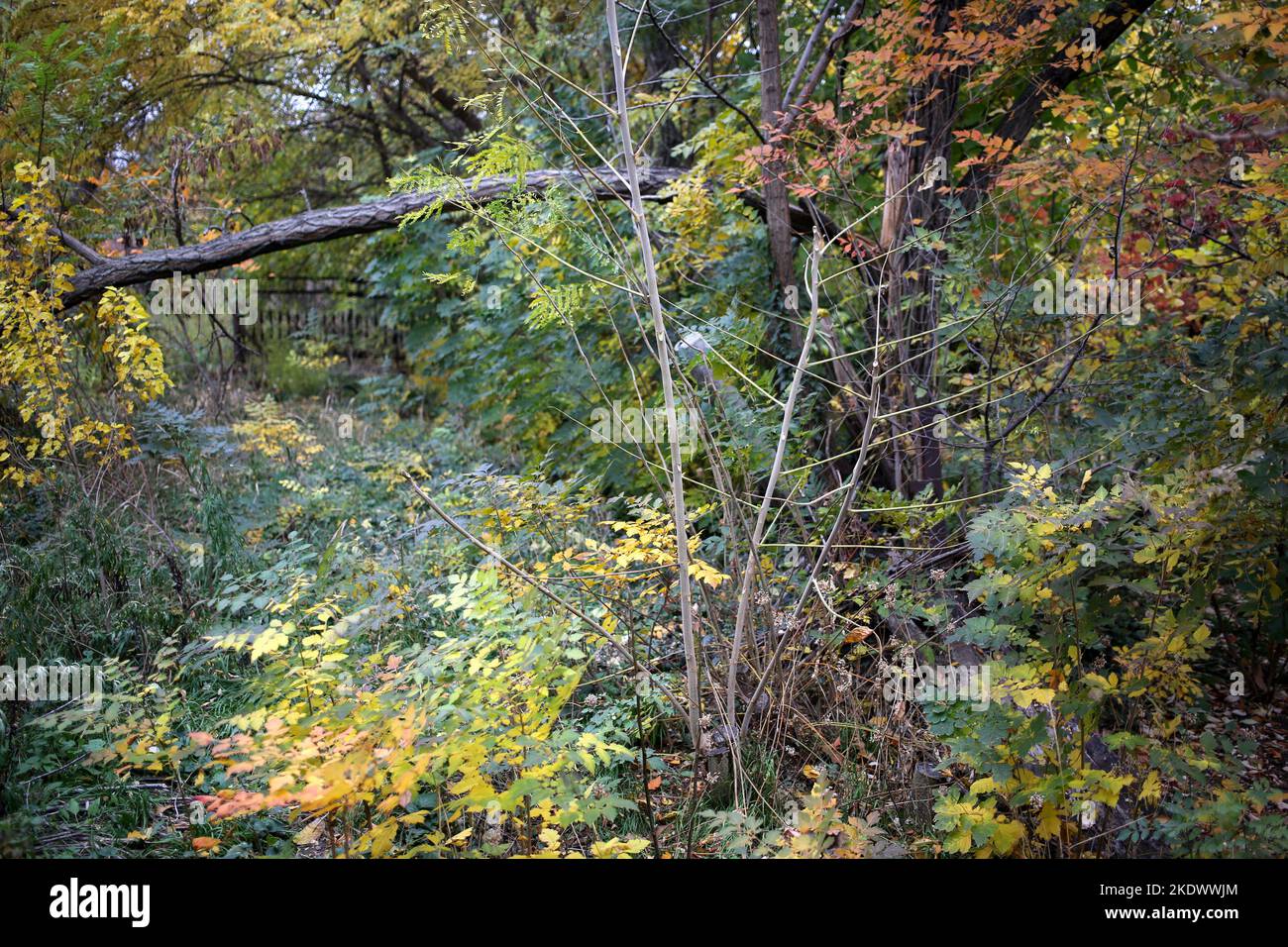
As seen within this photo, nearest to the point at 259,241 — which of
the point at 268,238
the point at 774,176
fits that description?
the point at 268,238

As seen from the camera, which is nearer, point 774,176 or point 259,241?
point 774,176

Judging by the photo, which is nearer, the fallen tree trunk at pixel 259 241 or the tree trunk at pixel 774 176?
the tree trunk at pixel 774 176

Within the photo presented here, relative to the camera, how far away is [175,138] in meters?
7.92

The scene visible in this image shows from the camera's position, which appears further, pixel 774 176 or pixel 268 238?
pixel 268 238

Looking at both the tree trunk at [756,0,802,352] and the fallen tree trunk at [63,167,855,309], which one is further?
the fallen tree trunk at [63,167,855,309]

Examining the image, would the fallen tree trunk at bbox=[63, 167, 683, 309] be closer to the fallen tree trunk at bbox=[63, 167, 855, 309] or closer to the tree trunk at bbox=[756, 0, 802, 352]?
the fallen tree trunk at bbox=[63, 167, 855, 309]

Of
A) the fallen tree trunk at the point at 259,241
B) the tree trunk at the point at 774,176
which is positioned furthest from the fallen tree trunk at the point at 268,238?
the tree trunk at the point at 774,176

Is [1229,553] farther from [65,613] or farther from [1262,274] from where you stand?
[65,613]

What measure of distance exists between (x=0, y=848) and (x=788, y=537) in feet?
9.73

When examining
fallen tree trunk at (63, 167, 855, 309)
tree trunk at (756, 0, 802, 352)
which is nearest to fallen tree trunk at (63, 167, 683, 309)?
fallen tree trunk at (63, 167, 855, 309)

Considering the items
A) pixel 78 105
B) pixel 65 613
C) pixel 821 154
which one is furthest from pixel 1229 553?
pixel 78 105

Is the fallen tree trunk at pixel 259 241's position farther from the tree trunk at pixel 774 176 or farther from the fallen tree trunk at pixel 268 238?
the tree trunk at pixel 774 176

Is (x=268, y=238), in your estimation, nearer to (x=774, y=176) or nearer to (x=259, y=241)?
(x=259, y=241)

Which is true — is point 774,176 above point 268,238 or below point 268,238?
below
